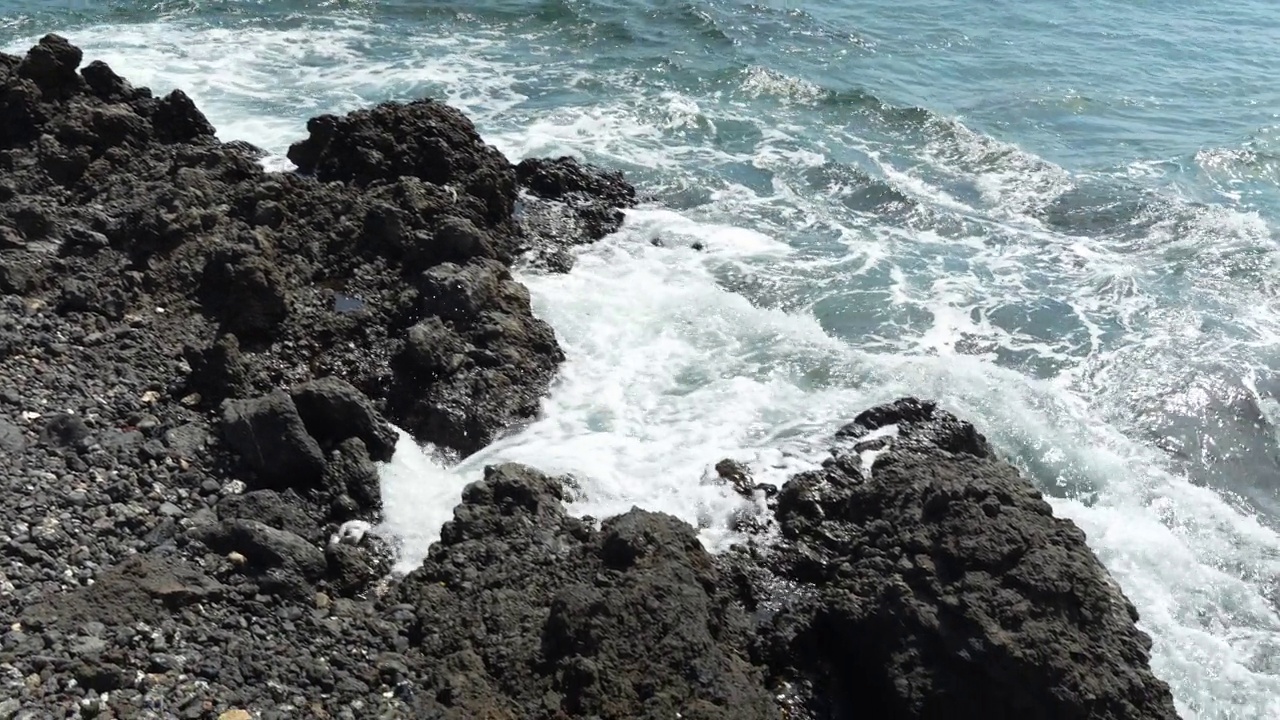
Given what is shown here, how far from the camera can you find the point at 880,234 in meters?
20.1

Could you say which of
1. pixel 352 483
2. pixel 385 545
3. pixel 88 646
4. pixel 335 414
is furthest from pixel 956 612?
pixel 88 646

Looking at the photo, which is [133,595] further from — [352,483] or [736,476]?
[736,476]

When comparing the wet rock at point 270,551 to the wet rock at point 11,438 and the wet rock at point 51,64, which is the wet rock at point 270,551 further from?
the wet rock at point 51,64

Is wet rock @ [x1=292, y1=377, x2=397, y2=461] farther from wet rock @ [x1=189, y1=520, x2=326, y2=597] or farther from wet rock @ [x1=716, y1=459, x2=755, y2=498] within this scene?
wet rock @ [x1=716, y1=459, x2=755, y2=498]

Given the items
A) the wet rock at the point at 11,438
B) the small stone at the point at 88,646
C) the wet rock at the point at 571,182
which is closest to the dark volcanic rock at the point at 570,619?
the small stone at the point at 88,646

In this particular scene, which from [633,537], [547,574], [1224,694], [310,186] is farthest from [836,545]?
[310,186]

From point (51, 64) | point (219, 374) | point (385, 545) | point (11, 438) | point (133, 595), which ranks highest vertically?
point (51, 64)

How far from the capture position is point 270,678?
28.0ft

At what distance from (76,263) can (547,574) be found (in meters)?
8.22

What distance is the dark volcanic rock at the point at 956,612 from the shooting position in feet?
30.2

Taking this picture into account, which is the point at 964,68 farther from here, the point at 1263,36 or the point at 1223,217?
the point at 1263,36

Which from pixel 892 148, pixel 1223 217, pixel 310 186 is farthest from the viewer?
pixel 892 148

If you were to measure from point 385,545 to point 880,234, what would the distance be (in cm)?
1259

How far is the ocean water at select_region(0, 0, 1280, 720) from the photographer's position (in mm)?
12961
